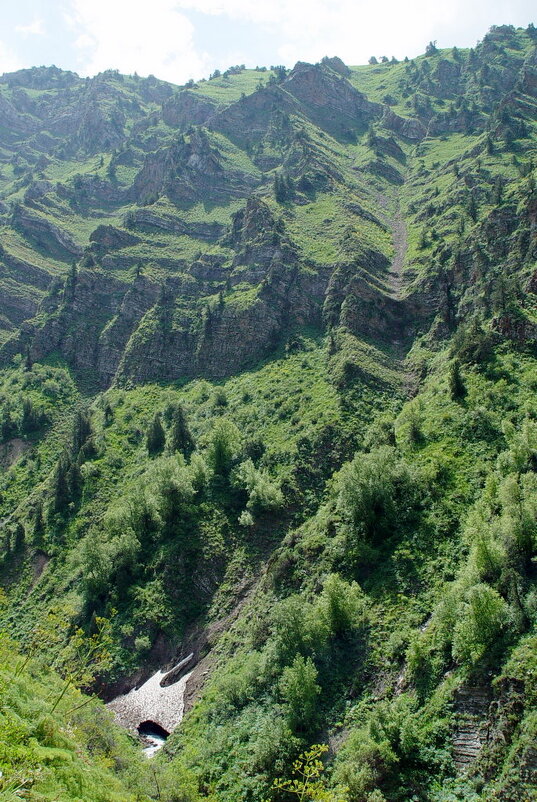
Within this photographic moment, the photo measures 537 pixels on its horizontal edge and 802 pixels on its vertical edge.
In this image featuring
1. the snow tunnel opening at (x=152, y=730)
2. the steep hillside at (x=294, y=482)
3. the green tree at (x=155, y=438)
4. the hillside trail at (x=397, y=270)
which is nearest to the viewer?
the steep hillside at (x=294, y=482)

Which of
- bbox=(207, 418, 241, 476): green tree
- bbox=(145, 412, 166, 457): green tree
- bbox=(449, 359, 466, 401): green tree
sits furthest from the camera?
bbox=(145, 412, 166, 457): green tree

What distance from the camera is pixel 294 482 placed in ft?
255

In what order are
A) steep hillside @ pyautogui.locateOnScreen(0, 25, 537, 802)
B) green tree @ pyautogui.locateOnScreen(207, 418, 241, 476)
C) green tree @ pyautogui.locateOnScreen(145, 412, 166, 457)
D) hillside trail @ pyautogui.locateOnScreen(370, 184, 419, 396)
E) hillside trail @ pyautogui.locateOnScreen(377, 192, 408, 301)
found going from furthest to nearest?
hillside trail @ pyautogui.locateOnScreen(377, 192, 408, 301)
green tree @ pyautogui.locateOnScreen(145, 412, 166, 457)
hillside trail @ pyautogui.locateOnScreen(370, 184, 419, 396)
green tree @ pyautogui.locateOnScreen(207, 418, 241, 476)
steep hillside @ pyautogui.locateOnScreen(0, 25, 537, 802)

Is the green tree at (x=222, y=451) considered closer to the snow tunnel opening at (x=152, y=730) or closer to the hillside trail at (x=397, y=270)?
the hillside trail at (x=397, y=270)

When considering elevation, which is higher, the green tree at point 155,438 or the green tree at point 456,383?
the green tree at point 456,383

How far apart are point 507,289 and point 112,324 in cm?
9752

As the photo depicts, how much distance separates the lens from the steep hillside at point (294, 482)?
127ft

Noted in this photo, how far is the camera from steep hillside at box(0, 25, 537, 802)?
38.8 meters

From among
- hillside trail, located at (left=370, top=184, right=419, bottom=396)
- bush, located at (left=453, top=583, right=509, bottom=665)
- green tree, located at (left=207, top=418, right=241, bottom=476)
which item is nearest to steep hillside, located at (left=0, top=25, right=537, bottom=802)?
bush, located at (left=453, top=583, right=509, bottom=665)

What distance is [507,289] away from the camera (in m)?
81.7

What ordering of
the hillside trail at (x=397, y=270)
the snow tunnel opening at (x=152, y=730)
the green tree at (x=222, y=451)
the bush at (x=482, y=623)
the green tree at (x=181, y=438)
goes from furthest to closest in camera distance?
the hillside trail at (x=397, y=270)
the green tree at (x=181, y=438)
the green tree at (x=222, y=451)
the snow tunnel opening at (x=152, y=730)
the bush at (x=482, y=623)

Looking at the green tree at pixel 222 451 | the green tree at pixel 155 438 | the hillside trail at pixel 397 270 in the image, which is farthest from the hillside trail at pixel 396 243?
the green tree at pixel 155 438

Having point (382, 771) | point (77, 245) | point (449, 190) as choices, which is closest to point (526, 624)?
point (382, 771)

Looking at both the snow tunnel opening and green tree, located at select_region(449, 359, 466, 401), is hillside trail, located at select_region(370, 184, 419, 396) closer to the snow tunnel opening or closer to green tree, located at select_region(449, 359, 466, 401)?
green tree, located at select_region(449, 359, 466, 401)
